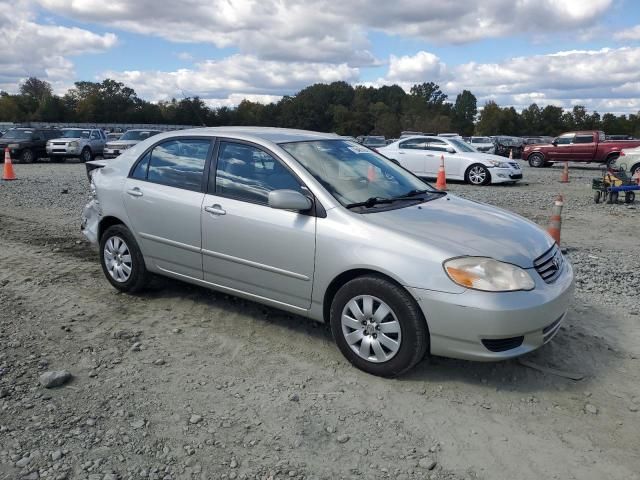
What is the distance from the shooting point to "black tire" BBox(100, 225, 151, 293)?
547 centimetres

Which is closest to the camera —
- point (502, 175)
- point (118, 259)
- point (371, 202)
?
point (371, 202)

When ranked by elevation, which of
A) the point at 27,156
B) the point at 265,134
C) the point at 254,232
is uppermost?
the point at 265,134

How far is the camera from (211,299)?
5602mm

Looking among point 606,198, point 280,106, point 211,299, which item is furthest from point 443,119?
point 211,299

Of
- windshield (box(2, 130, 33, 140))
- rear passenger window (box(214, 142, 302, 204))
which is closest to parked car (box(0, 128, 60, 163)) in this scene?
windshield (box(2, 130, 33, 140))

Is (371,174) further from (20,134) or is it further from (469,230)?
(20,134)

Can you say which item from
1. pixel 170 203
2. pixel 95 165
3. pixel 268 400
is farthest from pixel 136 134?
pixel 268 400

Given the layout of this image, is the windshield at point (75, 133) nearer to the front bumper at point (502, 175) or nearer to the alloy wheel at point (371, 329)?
the front bumper at point (502, 175)

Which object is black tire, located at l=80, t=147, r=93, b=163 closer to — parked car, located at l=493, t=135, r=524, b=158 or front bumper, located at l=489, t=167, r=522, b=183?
front bumper, located at l=489, t=167, r=522, b=183

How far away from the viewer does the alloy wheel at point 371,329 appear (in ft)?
12.7

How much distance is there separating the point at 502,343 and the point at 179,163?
3.16m

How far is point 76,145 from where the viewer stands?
1004 inches

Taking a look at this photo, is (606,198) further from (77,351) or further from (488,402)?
(77,351)

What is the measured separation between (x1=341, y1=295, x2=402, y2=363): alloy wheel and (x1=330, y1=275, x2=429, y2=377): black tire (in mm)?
29
